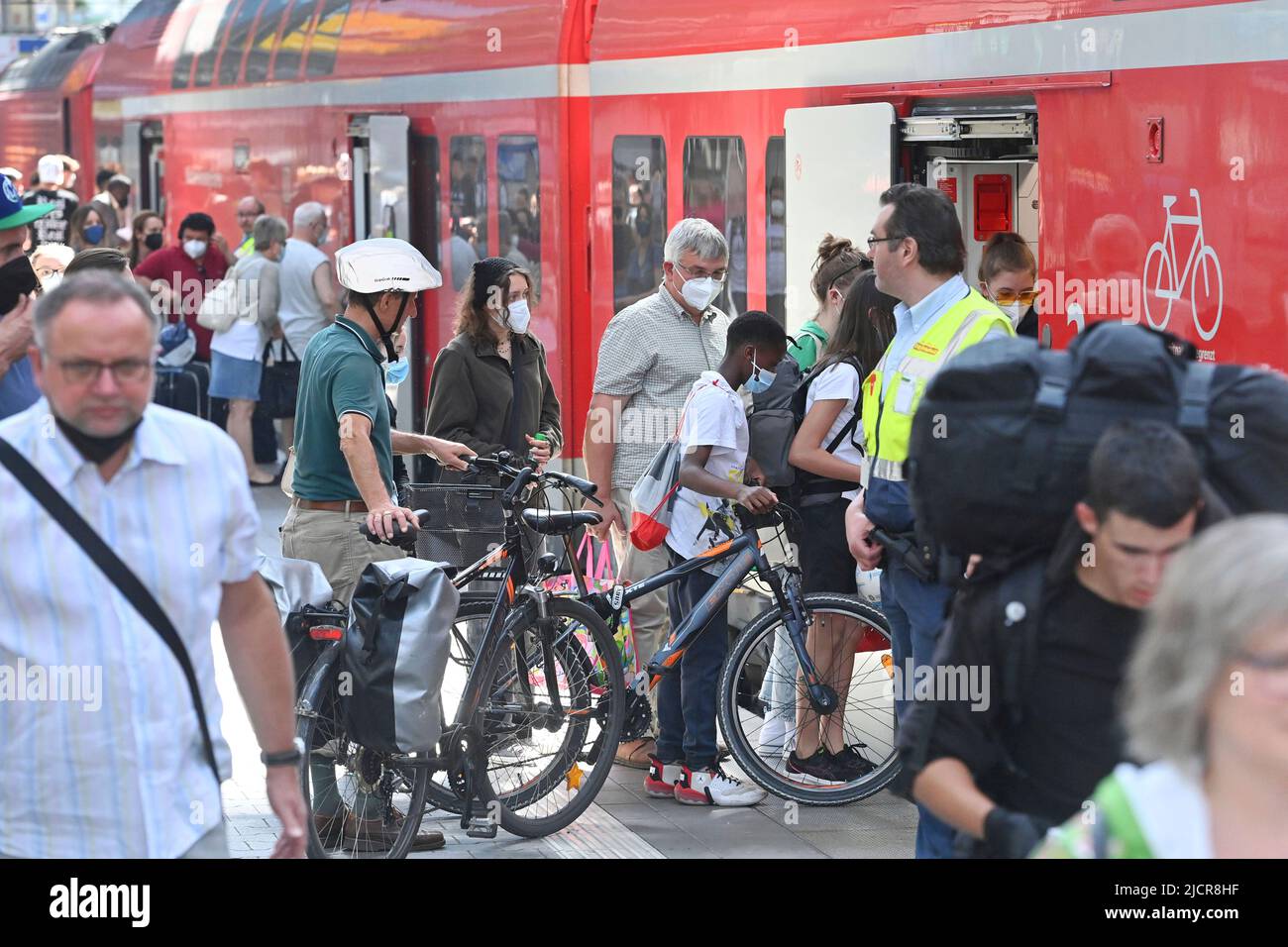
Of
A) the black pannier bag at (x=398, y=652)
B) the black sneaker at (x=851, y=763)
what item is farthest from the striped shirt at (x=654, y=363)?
the black pannier bag at (x=398, y=652)

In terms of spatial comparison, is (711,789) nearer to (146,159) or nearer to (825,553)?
(825,553)

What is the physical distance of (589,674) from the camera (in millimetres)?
6496

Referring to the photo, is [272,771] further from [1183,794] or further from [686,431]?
[686,431]

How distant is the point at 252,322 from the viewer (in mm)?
14062

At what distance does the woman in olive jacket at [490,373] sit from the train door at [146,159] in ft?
44.1

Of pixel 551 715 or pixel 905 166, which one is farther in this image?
pixel 905 166

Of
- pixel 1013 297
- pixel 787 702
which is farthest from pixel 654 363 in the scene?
pixel 1013 297

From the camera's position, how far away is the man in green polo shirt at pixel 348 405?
5.99 m

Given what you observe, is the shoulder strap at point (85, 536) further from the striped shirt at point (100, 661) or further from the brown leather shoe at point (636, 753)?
the brown leather shoe at point (636, 753)

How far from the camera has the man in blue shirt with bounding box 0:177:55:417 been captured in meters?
5.33

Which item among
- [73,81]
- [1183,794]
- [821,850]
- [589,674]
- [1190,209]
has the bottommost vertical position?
[821,850]

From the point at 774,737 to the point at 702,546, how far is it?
2.25 feet
